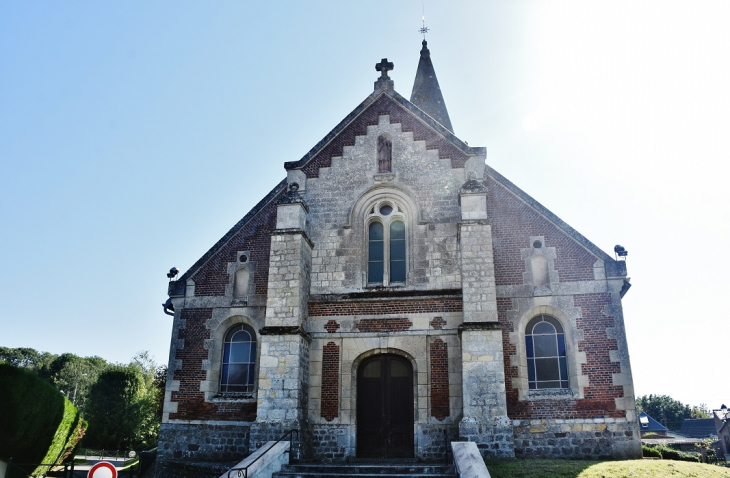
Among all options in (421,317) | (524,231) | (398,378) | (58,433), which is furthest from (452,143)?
(58,433)

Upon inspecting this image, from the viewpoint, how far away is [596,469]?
11031 millimetres

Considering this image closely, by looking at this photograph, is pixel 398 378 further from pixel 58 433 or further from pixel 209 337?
pixel 58 433

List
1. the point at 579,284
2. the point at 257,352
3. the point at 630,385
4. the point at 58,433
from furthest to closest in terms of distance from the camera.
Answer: the point at 58,433 < the point at 257,352 < the point at 579,284 < the point at 630,385

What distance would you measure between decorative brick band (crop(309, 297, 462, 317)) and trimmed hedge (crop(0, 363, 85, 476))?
27.0 feet

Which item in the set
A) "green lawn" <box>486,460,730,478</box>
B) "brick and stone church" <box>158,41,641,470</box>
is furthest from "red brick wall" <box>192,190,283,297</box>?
"green lawn" <box>486,460,730,478</box>

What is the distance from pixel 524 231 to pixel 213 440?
9.98m

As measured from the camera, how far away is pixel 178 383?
15.8 m

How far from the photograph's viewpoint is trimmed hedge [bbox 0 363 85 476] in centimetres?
1544

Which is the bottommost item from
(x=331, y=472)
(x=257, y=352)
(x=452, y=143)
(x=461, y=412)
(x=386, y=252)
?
(x=331, y=472)

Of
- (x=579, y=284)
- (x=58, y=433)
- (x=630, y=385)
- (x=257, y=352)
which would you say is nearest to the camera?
(x=630, y=385)

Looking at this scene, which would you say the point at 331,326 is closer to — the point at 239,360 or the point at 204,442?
the point at 239,360

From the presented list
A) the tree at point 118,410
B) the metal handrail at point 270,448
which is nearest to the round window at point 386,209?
the metal handrail at point 270,448

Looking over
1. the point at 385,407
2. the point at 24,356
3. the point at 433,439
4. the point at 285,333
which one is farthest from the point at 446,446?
the point at 24,356

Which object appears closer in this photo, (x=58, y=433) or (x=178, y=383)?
(x=178, y=383)
